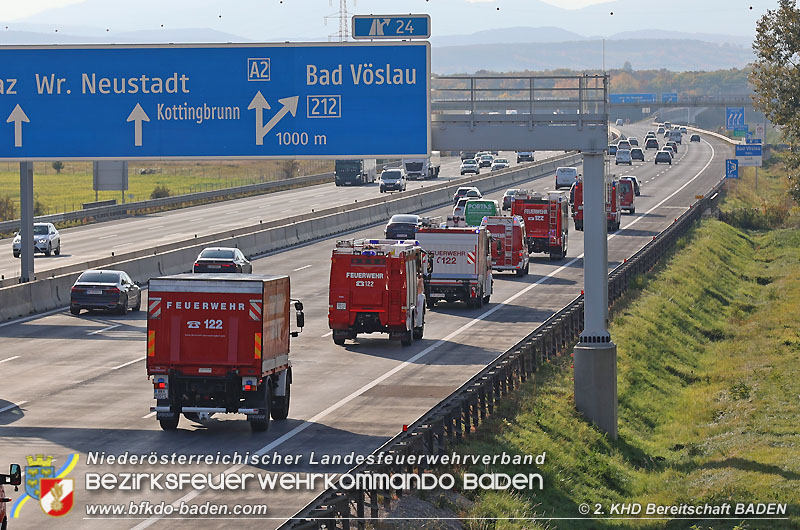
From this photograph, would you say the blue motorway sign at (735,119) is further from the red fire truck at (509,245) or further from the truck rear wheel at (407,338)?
the truck rear wheel at (407,338)

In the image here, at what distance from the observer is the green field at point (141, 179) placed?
110 metres

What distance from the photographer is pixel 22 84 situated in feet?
89.1

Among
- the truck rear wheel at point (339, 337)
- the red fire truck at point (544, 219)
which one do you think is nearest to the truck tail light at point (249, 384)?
the truck rear wheel at point (339, 337)

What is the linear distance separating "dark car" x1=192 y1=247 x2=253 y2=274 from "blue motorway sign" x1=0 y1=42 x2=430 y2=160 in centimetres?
2051

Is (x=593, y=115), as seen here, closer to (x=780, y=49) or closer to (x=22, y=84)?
(x=22, y=84)

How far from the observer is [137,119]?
2672cm

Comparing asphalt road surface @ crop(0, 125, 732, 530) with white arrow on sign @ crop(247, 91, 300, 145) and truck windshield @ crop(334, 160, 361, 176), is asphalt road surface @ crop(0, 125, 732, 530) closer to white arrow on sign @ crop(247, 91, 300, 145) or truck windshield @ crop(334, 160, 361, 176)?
white arrow on sign @ crop(247, 91, 300, 145)

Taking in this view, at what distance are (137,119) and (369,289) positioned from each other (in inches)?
406

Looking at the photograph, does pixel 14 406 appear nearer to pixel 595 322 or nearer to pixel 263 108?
pixel 263 108

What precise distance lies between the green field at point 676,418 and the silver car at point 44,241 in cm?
2808

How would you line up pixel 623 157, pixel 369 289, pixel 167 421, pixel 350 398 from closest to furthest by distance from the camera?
pixel 167 421, pixel 350 398, pixel 369 289, pixel 623 157

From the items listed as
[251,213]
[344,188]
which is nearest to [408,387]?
[251,213]
